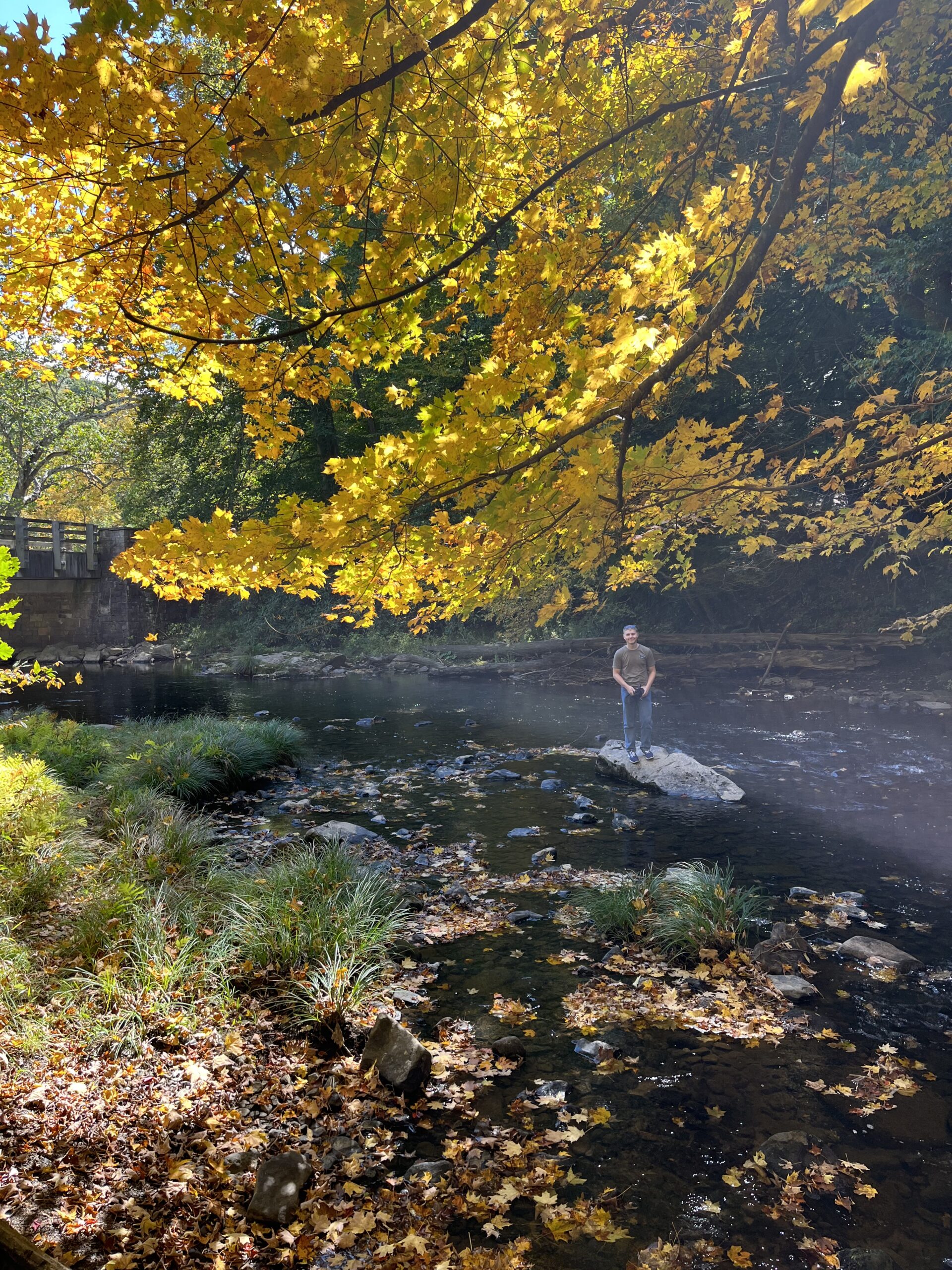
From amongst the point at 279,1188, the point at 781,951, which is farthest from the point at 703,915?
the point at 279,1188

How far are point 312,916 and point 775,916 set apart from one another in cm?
382

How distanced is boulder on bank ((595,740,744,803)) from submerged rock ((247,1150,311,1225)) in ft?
25.1

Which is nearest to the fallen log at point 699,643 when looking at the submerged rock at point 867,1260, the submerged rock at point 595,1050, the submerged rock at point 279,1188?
the submerged rock at point 595,1050

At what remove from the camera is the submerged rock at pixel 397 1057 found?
Result: 4.18 metres

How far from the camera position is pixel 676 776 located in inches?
412

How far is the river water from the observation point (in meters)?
3.43

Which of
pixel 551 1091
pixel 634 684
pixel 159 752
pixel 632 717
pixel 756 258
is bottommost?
pixel 551 1091

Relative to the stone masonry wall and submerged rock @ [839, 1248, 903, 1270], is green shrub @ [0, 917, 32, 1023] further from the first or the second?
the stone masonry wall

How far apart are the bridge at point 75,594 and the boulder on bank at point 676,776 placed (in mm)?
25269

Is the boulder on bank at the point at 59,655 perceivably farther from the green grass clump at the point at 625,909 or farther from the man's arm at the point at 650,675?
the green grass clump at the point at 625,909

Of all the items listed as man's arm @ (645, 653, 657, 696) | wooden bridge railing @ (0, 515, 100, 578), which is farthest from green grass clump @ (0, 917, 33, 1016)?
wooden bridge railing @ (0, 515, 100, 578)

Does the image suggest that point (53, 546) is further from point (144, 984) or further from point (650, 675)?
point (144, 984)

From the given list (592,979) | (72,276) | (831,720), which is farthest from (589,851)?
(831,720)

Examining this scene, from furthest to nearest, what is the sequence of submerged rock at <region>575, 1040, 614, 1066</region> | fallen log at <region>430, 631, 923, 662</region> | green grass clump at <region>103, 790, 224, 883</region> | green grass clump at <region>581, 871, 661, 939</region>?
1. fallen log at <region>430, 631, 923, 662</region>
2. green grass clump at <region>103, 790, 224, 883</region>
3. green grass clump at <region>581, 871, 661, 939</region>
4. submerged rock at <region>575, 1040, 614, 1066</region>
